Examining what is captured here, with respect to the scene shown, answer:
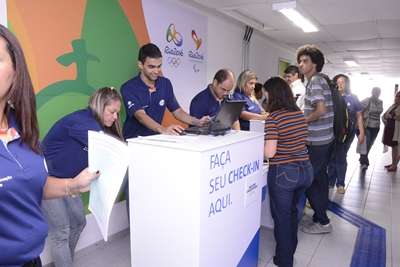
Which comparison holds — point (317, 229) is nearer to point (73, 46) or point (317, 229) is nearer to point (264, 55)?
point (73, 46)

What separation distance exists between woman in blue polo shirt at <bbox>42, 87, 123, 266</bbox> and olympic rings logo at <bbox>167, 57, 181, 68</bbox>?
5.50ft

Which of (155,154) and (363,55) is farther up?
(363,55)

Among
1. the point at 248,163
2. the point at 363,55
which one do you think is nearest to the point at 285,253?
the point at 248,163

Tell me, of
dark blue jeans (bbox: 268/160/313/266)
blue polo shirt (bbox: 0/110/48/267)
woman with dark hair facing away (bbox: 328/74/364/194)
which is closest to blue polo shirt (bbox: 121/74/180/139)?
dark blue jeans (bbox: 268/160/313/266)

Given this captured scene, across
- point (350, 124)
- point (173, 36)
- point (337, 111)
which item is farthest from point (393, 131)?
point (173, 36)

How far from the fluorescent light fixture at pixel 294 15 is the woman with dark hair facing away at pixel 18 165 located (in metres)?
3.50

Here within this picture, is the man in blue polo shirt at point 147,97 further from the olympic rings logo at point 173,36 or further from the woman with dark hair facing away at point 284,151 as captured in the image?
the olympic rings logo at point 173,36

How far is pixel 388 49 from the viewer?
727cm

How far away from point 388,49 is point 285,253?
6543 mm

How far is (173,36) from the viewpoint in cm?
371

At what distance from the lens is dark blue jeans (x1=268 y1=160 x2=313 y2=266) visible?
2277 mm

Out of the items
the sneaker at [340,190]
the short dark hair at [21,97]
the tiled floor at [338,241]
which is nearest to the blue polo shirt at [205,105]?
the tiled floor at [338,241]

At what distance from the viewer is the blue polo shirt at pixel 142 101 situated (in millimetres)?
2797

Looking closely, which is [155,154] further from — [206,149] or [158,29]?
[158,29]
